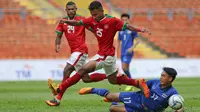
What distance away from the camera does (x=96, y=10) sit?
11.1 metres

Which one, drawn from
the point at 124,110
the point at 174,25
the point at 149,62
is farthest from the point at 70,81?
the point at 174,25

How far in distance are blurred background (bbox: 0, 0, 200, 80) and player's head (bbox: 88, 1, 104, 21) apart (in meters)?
17.4

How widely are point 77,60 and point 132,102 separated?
11.8ft

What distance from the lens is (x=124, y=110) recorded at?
9.91m

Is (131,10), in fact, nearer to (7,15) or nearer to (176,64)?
(7,15)

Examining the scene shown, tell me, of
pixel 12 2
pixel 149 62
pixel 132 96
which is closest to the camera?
pixel 132 96

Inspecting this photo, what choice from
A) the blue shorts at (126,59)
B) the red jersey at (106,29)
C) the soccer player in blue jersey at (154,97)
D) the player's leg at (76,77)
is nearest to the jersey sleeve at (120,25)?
the red jersey at (106,29)

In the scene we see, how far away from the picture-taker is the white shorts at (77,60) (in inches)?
514

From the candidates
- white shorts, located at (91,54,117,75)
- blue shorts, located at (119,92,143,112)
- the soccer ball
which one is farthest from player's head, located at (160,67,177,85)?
white shorts, located at (91,54,117,75)

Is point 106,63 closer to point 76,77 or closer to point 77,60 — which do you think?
point 76,77

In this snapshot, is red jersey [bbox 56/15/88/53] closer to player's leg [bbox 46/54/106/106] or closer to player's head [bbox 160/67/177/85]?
player's leg [bbox 46/54/106/106]

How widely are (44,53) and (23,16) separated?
3374 mm

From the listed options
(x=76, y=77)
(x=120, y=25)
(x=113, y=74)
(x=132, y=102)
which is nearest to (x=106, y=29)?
(x=120, y=25)

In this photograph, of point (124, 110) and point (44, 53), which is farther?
point (44, 53)
